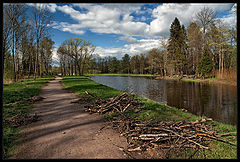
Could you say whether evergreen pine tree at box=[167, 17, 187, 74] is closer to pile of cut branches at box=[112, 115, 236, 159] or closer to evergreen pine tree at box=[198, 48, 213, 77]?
evergreen pine tree at box=[198, 48, 213, 77]

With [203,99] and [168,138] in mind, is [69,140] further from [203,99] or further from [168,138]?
[203,99]

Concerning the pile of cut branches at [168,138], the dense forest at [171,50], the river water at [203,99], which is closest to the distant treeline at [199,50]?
the dense forest at [171,50]

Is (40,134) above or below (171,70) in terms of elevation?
below

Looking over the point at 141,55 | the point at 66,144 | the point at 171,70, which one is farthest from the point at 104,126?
the point at 141,55

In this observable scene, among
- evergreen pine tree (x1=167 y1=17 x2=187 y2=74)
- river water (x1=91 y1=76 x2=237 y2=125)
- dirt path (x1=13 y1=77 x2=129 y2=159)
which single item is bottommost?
river water (x1=91 y1=76 x2=237 y2=125)

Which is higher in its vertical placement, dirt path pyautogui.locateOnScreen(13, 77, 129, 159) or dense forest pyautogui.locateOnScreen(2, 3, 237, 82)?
dense forest pyautogui.locateOnScreen(2, 3, 237, 82)

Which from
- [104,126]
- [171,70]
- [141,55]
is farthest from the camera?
[141,55]

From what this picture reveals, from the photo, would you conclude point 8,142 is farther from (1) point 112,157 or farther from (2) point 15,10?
(2) point 15,10

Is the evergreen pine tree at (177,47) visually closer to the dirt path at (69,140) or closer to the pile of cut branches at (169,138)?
the pile of cut branches at (169,138)

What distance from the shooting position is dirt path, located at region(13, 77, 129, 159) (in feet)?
9.81

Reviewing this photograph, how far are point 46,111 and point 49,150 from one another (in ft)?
11.2

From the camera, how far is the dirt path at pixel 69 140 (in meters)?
2.99

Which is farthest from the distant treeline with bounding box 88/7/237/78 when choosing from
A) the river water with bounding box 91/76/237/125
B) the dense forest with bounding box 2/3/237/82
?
the river water with bounding box 91/76/237/125

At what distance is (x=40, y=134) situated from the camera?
3.89 meters
